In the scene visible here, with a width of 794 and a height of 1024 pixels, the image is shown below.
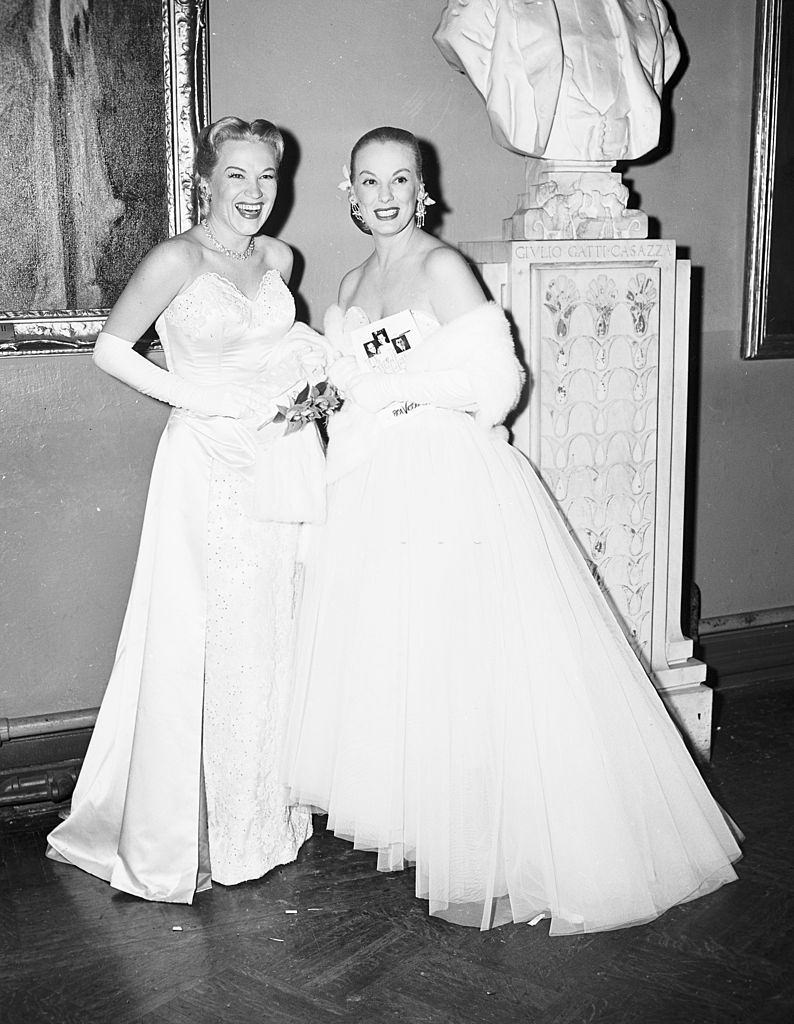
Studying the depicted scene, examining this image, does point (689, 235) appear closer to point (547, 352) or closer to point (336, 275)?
point (547, 352)

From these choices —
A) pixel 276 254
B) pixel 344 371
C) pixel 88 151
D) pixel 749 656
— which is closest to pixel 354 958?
pixel 344 371

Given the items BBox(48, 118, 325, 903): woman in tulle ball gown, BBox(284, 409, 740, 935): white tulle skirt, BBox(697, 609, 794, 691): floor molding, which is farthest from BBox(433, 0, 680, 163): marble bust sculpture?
BBox(697, 609, 794, 691): floor molding

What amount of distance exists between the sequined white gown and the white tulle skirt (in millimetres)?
132

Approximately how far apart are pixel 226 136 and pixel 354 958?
1.99 meters

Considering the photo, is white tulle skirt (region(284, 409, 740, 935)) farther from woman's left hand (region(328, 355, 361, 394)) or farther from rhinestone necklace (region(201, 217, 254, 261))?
rhinestone necklace (region(201, 217, 254, 261))

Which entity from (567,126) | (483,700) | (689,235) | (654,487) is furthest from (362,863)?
(689,235)

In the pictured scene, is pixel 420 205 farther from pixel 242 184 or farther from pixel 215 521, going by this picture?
pixel 215 521

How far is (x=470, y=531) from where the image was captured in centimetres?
283

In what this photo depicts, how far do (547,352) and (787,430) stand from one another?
158cm

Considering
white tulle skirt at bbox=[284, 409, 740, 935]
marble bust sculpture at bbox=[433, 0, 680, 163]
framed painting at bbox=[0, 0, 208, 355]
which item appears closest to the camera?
white tulle skirt at bbox=[284, 409, 740, 935]

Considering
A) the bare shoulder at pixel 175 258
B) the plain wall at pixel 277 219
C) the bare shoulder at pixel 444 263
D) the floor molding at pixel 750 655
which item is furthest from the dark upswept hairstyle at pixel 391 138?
the floor molding at pixel 750 655

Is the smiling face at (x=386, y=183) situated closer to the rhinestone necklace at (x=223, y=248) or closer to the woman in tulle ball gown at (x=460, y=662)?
the woman in tulle ball gown at (x=460, y=662)

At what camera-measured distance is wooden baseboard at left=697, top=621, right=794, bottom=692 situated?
177 inches

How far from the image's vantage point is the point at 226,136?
9.38ft
